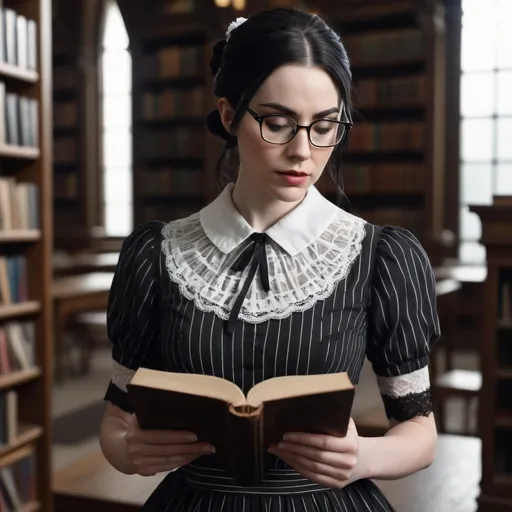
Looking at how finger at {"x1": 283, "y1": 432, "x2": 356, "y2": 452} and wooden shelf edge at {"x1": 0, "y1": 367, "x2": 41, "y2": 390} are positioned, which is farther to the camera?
wooden shelf edge at {"x1": 0, "y1": 367, "x2": 41, "y2": 390}

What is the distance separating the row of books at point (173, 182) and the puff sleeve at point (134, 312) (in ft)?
21.8

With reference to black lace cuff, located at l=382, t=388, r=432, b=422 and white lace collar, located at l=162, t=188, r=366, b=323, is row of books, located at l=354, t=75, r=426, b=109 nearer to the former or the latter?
white lace collar, located at l=162, t=188, r=366, b=323

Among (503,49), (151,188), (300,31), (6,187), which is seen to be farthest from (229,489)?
(151,188)

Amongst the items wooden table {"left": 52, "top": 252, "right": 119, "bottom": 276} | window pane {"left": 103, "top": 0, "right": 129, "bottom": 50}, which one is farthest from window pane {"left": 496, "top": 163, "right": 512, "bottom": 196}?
window pane {"left": 103, "top": 0, "right": 129, "bottom": 50}

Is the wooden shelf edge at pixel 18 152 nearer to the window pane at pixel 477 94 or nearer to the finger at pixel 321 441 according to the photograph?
the finger at pixel 321 441

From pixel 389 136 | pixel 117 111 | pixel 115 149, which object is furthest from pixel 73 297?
pixel 117 111

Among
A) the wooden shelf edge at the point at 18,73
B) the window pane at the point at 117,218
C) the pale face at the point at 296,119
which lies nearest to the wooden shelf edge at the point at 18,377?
the wooden shelf edge at the point at 18,73

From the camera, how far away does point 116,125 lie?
866cm

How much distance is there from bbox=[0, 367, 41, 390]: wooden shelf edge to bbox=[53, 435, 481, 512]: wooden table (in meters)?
0.45

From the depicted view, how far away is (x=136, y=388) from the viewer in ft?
3.25

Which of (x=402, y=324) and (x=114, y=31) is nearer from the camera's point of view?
(x=402, y=324)

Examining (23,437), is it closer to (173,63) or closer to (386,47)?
(386,47)

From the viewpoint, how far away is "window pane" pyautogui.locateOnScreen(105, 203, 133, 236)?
869 cm

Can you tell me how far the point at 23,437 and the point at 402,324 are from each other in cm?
245
